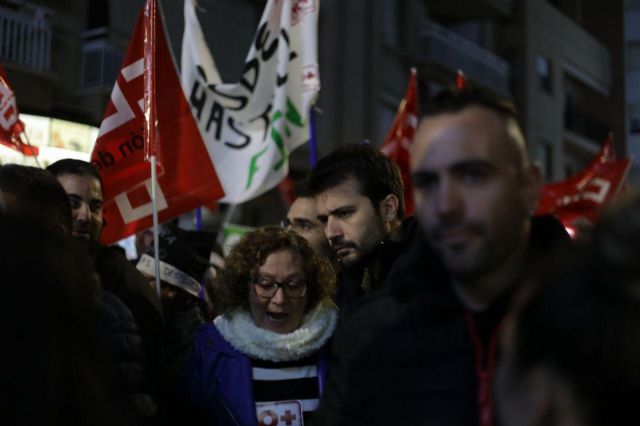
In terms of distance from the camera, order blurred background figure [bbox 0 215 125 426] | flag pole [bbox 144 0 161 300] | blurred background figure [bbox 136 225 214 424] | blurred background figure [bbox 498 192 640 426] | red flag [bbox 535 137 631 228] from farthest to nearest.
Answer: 1. red flag [bbox 535 137 631 228]
2. flag pole [bbox 144 0 161 300]
3. blurred background figure [bbox 136 225 214 424]
4. blurred background figure [bbox 0 215 125 426]
5. blurred background figure [bbox 498 192 640 426]

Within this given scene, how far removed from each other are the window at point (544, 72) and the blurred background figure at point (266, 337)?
79.7 feet

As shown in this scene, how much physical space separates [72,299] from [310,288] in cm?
235

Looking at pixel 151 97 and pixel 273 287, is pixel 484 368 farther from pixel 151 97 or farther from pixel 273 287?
pixel 151 97

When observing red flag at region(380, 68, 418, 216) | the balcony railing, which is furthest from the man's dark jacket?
the balcony railing

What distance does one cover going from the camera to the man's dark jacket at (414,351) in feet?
6.38

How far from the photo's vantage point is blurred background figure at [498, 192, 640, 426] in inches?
42.0

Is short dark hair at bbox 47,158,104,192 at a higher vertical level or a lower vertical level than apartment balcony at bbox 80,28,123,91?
lower

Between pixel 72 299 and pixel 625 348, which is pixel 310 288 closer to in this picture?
pixel 72 299

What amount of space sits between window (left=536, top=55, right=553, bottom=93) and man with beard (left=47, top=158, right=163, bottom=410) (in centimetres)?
2418

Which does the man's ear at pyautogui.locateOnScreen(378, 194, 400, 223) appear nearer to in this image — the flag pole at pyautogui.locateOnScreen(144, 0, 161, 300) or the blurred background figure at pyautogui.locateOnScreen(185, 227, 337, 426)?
the blurred background figure at pyautogui.locateOnScreen(185, 227, 337, 426)

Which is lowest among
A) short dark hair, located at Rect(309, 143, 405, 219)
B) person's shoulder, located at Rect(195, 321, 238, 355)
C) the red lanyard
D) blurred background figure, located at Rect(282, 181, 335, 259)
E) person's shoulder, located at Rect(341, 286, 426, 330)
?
person's shoulder, located at Rect(195, 321, 238, 355)

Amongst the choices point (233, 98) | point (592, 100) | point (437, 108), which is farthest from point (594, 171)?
point (592, 100)

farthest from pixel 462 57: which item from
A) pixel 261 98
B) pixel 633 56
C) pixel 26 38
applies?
pixel 261 98

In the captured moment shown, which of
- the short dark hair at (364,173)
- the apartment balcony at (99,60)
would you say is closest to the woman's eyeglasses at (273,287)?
the short dark hair at (364,173)
